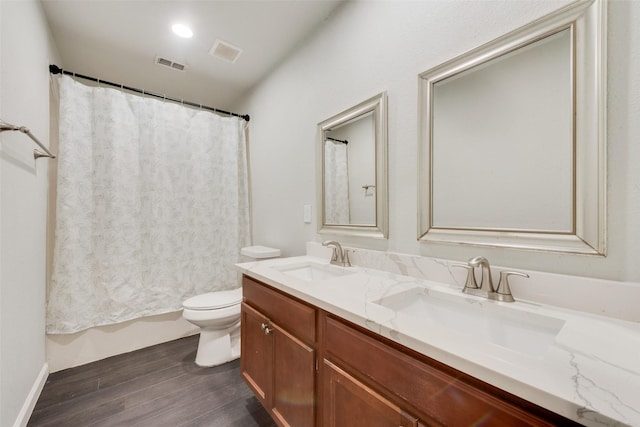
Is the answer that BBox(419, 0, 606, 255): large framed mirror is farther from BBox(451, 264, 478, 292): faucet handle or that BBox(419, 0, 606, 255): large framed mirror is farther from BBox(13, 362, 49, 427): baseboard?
BBox(13, 362, 49, 427): baseboard

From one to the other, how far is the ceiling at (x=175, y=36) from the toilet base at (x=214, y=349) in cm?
217

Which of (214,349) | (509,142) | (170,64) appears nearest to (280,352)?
(214,349)

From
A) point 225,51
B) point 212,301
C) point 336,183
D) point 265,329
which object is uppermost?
point 225,51

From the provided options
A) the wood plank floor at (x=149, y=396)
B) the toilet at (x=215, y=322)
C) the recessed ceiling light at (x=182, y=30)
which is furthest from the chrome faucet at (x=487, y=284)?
the recessed ceiling light at (x=182, y=30)

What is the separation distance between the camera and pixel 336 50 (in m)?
1.61

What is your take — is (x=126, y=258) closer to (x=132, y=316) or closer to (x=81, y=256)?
(x=81, y=256)

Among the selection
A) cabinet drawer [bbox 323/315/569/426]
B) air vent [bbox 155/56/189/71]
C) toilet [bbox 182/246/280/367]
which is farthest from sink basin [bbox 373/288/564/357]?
air vent [bbox 155/56/189/71]

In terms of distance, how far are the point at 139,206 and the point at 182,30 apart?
1.36m

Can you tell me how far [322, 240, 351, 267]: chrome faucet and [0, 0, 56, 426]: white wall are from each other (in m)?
1.51

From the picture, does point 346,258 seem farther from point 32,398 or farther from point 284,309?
point 32,398

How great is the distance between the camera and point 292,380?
1.04 metres

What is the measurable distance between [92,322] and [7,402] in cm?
78

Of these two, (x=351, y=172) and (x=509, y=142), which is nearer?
(x=509, y=142)

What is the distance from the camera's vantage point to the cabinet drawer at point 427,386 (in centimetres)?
48
